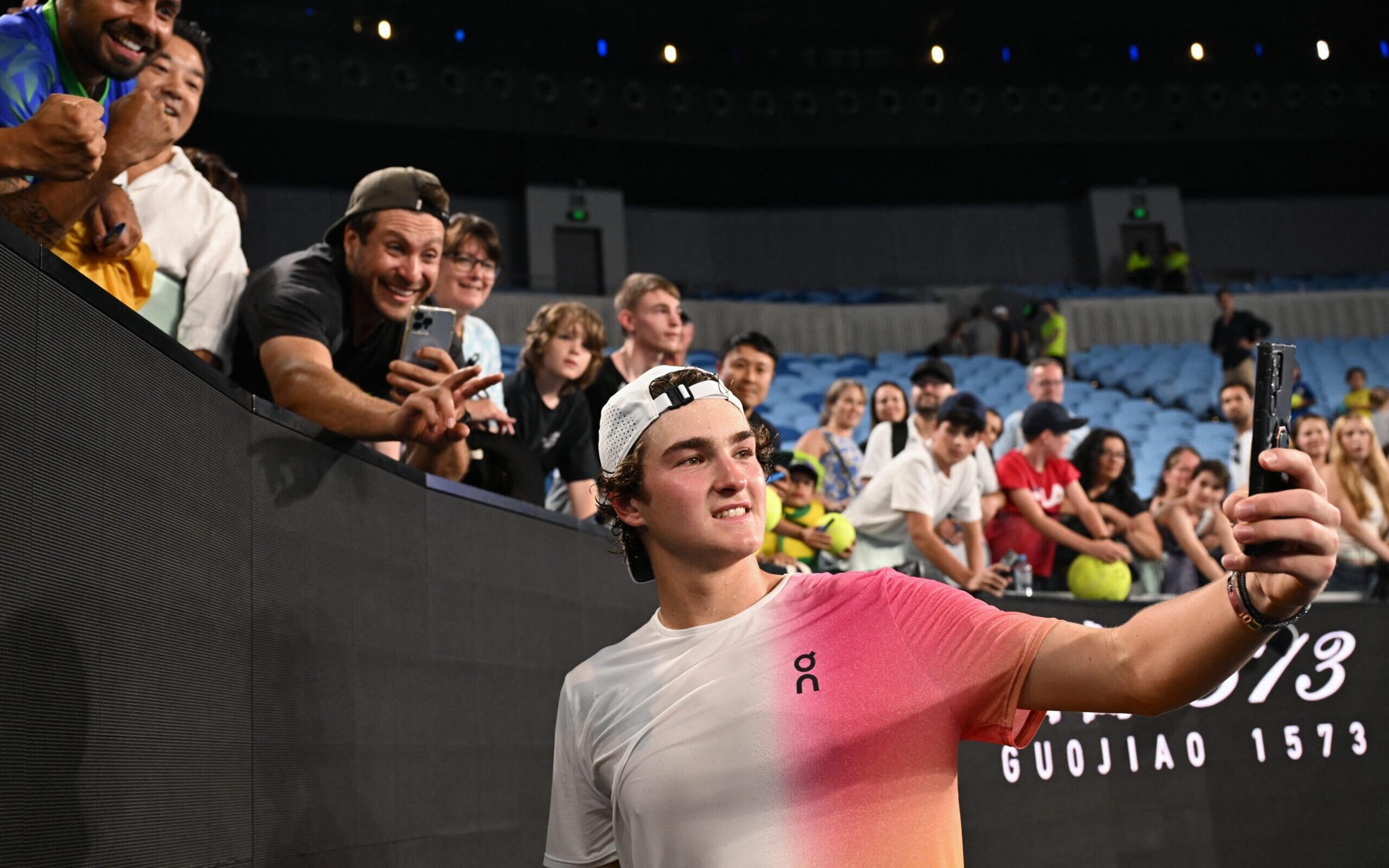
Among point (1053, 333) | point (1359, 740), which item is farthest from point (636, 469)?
point (1053, 333)

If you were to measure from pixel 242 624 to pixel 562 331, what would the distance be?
7.65 feet

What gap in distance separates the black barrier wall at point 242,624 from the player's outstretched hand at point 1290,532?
1.36 meters

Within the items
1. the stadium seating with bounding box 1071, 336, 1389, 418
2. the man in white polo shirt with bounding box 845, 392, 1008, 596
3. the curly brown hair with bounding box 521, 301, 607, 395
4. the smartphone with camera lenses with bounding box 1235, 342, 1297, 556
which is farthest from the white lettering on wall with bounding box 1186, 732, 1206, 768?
the stadium seating with bounding box 1071, 336, 1389, 418

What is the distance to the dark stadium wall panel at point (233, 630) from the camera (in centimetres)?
149

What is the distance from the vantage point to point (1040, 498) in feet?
20.4

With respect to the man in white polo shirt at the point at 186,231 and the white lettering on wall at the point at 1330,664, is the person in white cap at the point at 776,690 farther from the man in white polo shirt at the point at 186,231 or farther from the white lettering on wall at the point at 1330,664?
the white lettering on wall at the point at 1330,664

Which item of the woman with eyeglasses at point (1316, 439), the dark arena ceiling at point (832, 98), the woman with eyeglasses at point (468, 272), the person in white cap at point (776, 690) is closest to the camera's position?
the person in white cap at point (776, 690)

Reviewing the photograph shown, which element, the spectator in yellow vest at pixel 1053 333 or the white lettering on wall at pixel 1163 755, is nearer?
the white lettering on wall at pixel 1163 755

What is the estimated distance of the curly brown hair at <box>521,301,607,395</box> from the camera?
4.25m

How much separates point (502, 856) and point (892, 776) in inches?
52.3

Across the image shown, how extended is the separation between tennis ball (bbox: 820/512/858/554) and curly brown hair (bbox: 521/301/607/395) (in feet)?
4.47

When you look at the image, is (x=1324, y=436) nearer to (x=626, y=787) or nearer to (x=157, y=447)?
(x=626, y=787)

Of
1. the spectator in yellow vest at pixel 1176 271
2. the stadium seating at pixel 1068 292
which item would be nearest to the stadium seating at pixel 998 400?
the stadium seating at pixel 1068 292

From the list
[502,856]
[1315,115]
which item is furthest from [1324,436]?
[1315,115]
